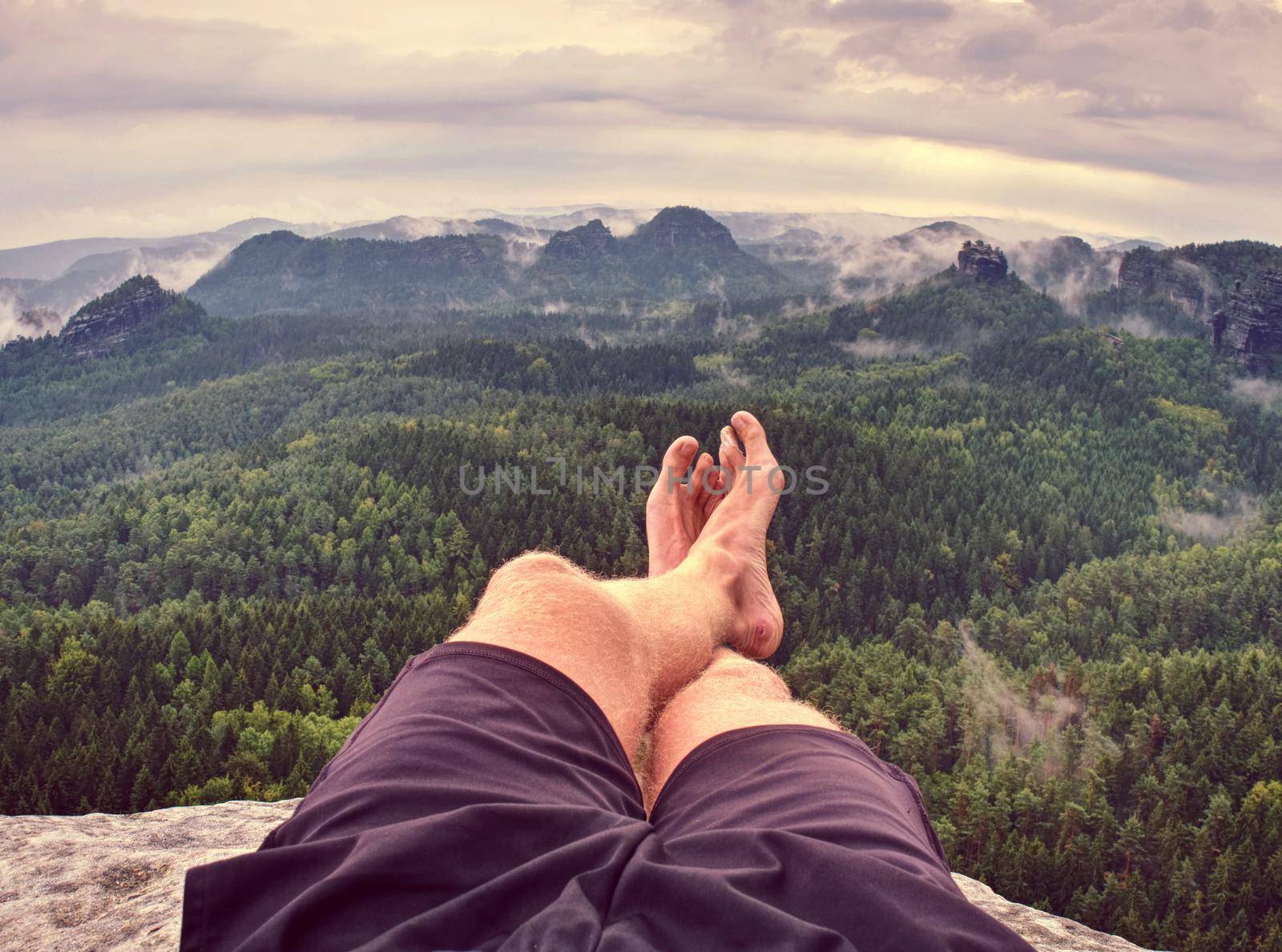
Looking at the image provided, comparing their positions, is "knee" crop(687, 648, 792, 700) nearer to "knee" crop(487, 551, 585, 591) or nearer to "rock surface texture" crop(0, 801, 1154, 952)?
"knee" crop(487, 551, 585, 591)

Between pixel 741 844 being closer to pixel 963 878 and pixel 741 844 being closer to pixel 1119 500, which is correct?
pixel 963 878

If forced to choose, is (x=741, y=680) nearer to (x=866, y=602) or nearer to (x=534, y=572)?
(x=534, y=572)

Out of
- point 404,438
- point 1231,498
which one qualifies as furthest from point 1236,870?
point 1231,498

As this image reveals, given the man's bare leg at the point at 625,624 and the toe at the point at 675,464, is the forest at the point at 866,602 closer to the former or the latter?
the toe at the point at 675,464

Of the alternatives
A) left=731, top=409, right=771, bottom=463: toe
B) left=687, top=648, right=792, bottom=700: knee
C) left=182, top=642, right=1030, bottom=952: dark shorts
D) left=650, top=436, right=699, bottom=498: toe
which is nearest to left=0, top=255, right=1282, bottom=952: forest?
left=650, top=436, right=699, bottom=498: toe

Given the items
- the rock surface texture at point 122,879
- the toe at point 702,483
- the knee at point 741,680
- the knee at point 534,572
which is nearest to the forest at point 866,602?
the rock surface texture at point 122,879

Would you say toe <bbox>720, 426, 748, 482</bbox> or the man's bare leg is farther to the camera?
toe <bbox>720, 426, 748, 482</bbox>
